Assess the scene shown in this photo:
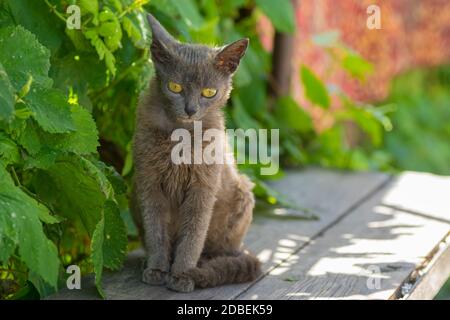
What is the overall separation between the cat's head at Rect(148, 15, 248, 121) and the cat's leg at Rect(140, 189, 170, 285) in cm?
34

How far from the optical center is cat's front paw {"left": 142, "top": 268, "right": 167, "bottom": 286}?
2.85 meters

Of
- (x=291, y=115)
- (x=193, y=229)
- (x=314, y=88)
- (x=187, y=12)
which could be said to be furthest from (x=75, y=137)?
(x=314, y=88)

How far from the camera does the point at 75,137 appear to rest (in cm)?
257

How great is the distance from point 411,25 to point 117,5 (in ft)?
19.9

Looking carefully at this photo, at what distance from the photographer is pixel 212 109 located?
2.87 meters

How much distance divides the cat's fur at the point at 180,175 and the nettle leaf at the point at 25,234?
68 centimetres

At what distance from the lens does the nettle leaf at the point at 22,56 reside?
2.41m

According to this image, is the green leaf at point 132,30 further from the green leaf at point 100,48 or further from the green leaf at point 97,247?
the green leaf at point 97,247

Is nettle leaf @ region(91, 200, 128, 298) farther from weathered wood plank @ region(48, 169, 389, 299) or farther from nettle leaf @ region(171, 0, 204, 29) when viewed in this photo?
nettle leaf @ region(171, 0, 204, 29)

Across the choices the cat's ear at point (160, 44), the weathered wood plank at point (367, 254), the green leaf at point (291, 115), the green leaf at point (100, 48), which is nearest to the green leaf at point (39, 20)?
the green leaf at point (100, 48)

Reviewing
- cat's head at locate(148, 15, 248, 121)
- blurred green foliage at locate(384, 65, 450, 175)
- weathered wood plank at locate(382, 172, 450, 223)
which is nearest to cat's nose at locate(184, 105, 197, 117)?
cat's head at locate(148, 15, 248, 121)

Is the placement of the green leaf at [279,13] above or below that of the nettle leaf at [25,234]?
above

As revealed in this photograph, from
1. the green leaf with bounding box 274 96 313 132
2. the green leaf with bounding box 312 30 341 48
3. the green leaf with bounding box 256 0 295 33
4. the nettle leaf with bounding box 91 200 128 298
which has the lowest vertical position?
the nettle leaf with bounding box 91 200 128 298
